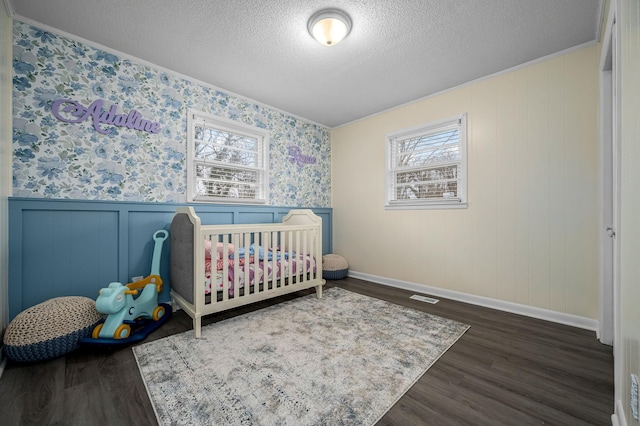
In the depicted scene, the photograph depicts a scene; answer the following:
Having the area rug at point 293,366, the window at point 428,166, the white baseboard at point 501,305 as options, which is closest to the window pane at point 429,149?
the window at point 428,166

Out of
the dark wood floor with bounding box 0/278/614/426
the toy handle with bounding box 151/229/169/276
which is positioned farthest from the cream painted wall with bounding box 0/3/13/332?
the toy handle with bounding box 151/229/169/276

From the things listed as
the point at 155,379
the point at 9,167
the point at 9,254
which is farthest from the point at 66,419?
the point at 9,167

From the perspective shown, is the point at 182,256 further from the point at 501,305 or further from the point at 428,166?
the point at 501,305

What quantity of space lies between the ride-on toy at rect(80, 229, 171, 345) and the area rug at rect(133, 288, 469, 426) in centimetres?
16

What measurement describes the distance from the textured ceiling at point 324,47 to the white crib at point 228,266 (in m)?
1.37

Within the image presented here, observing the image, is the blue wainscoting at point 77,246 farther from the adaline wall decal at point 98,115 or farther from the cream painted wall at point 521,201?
the cream painted wall at point 521,201

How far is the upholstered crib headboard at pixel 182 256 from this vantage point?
6.47 ft

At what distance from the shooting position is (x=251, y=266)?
225cm

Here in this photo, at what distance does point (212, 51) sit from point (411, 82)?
194 centimetres

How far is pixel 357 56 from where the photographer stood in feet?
7.23

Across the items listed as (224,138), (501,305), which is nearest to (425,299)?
(501,305)

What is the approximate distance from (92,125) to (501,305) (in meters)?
3.96

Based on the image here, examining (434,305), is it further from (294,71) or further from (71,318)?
(71,318)

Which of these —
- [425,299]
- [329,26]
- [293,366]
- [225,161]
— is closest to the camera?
[293,366]
